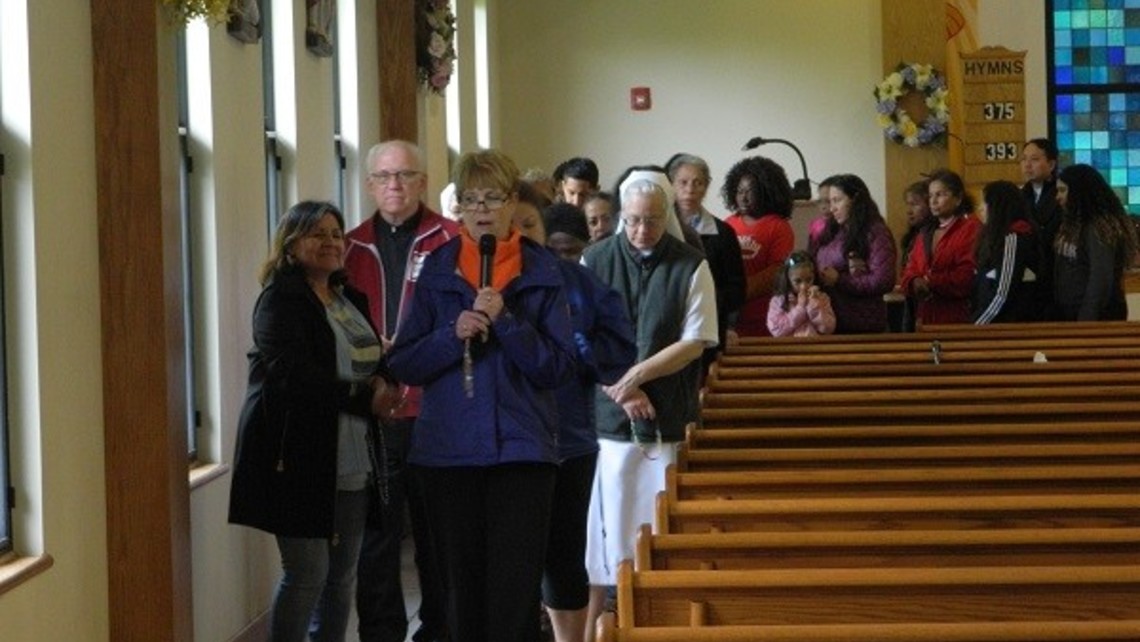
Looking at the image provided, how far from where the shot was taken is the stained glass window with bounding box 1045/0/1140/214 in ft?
51.1

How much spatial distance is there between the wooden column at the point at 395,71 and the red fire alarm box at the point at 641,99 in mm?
5158

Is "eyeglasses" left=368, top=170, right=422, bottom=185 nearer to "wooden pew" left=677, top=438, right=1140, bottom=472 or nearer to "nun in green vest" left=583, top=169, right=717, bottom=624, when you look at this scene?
"nun in green vest" left=583, top=169, right=717, bottom=624

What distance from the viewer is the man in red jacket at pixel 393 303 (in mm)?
6254

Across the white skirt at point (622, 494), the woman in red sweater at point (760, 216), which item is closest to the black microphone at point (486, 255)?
the white skirt at point (622, 494)

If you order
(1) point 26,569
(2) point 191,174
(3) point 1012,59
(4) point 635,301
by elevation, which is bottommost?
(1) point 26,569

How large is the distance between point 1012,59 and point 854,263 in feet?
21.0

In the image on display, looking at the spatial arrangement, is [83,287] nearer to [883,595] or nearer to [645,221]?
[645,221]

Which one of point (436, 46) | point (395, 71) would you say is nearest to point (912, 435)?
point (395, 71)

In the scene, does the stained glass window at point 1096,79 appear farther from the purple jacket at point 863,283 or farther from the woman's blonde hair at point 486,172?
the woman's blonde hair at point 486,172

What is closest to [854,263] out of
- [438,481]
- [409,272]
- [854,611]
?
[409,272]

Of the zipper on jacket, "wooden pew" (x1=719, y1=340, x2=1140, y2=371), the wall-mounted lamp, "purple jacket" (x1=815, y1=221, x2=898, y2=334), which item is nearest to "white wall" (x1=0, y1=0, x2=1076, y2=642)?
the zipper on jacket

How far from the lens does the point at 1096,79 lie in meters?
15.6

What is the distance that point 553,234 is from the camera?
662cm

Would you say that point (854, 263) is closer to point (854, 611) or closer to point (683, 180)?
point (683, 180)
